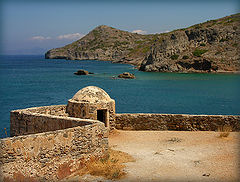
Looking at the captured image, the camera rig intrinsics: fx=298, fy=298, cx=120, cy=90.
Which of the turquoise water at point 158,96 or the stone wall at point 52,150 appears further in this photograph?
the turquoise water at point 158,96

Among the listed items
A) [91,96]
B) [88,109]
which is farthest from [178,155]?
[91,96]

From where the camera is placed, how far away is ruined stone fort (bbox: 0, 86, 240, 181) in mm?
8281

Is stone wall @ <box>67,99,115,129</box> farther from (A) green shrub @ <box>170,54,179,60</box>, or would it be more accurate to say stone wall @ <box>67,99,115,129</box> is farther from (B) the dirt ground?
(A) green shrub @ <box>170,54,179,60</box>

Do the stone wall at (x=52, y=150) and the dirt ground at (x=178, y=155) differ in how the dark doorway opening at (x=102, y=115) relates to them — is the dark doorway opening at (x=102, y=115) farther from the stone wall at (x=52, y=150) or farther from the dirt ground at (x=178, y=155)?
the stone wall at (x=52, y=150)

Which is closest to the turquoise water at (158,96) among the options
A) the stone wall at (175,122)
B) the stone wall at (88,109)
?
the stone wall at (88,109)

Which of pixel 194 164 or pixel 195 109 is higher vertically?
pixel 194 164

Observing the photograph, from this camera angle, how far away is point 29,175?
8.41m

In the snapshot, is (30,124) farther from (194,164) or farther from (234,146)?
(234,146)

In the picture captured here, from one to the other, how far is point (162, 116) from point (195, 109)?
78.9 feet

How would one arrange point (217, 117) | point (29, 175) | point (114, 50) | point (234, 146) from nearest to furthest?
point (29, 175) → point (234, 146) → point (217, 117) → point (114, 50)

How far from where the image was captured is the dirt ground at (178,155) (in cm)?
921

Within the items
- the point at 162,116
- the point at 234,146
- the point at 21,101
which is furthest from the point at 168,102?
the point at 234,146

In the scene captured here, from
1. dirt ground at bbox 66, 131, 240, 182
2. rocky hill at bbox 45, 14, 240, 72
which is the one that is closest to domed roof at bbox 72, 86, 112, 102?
dirt ground at bbox 66, 131, 240, 182

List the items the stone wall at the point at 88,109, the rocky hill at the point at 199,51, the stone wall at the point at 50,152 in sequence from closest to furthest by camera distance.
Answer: the stone wall at the point at 50,152 → the stone wall at the point at 88,109 → the rocky hill at the point at 199,51
